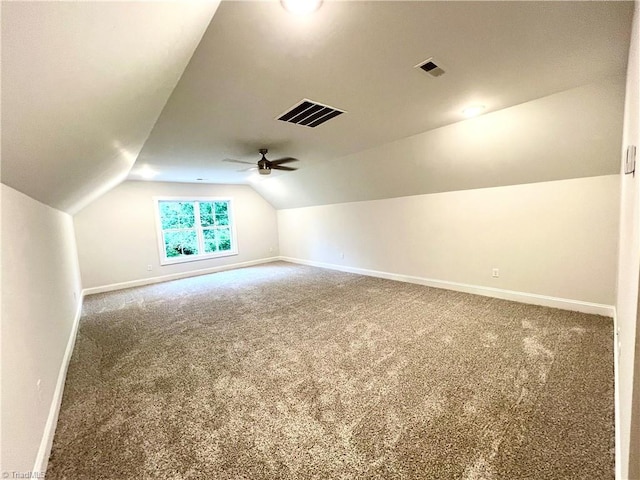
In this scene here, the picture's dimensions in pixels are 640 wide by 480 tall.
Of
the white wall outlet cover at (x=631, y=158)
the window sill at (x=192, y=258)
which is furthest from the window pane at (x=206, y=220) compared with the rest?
the white wall outlet cover at (x=631, y=158)

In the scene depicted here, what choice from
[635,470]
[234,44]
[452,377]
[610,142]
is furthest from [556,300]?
[234,44]

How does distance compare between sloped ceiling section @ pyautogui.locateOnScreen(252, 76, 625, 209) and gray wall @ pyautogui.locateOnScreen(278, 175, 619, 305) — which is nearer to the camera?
sloped ceiling section @ pyautogui.locateOnScreen(252, 76, 625, 209)

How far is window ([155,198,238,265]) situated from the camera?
632 cm

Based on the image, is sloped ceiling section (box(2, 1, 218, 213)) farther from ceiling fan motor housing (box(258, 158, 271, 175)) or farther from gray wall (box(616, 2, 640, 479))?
gray wall (box(616, 2, 640, 479))

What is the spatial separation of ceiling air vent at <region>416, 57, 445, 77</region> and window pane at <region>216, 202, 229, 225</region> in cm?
633

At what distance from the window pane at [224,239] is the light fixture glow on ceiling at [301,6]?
21.4 ft

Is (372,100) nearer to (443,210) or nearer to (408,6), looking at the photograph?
(408,6)

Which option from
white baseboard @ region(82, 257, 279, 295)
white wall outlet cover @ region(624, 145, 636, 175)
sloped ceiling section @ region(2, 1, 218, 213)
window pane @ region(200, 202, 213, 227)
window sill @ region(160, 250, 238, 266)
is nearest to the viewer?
sloped ceiling section @ region(2, 1, 218, 213)

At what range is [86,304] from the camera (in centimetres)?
459

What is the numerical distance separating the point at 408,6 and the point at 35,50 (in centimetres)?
160

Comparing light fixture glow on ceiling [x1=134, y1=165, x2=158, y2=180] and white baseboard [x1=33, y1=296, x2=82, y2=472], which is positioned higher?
light fixture glow on ceiling [x1=134, y1=165, x2=158, y2=180]

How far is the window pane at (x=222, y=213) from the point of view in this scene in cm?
719

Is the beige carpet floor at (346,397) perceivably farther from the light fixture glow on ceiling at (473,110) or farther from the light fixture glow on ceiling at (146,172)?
the light fixture glow on ceiling at (146,172)

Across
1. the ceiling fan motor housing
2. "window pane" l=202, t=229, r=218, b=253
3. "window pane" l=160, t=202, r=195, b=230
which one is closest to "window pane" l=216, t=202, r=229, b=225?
"window pane" l=202, t=229, r=218, b=253
